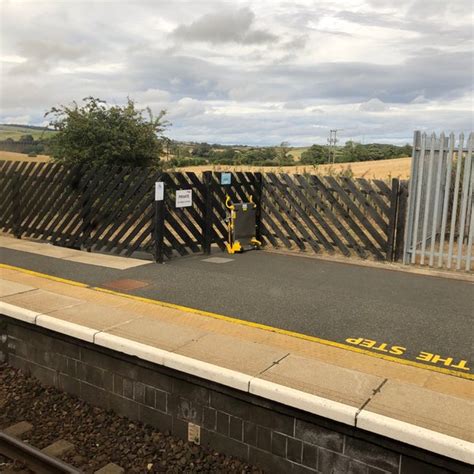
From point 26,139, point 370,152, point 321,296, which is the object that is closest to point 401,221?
point 321,296

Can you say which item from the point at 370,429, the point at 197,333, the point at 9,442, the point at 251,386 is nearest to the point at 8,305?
the point at 9,442

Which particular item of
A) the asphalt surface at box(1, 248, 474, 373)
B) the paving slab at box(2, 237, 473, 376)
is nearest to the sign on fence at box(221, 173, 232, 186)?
the asphalt surface at box(1, 248, 474, 373)

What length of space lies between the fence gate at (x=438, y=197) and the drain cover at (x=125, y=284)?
15.9ft

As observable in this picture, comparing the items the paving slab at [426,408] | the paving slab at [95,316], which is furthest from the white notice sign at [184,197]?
the paving slab at [426,408]

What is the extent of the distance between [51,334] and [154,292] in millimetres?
1724

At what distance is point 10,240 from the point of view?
35.9 ft

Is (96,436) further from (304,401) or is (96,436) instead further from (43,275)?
(43,275)

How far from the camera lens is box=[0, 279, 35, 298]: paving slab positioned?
6.37 m

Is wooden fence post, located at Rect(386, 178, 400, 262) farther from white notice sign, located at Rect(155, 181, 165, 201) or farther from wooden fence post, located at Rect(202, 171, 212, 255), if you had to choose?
white notice sign, located at Rect(155, 181, 165, 201)

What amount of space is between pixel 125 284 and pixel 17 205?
5579mm

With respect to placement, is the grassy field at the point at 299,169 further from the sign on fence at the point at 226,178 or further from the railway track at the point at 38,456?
the railway track at the point at 38,456

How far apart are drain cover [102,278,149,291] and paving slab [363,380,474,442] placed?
413cm

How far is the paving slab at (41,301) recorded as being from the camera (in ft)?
19.0

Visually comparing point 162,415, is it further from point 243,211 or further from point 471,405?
point 243,211
